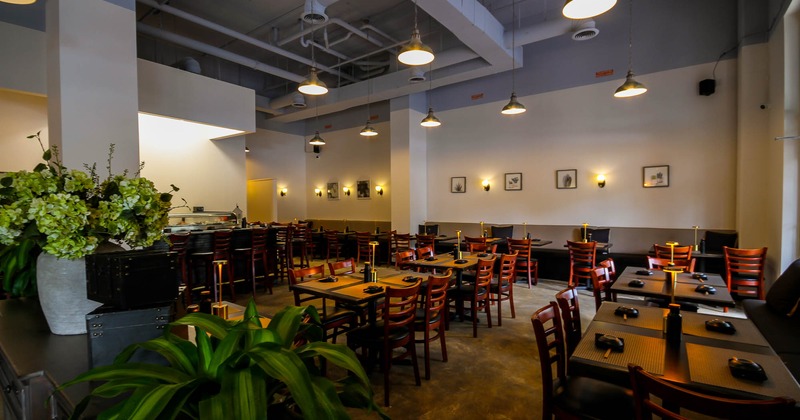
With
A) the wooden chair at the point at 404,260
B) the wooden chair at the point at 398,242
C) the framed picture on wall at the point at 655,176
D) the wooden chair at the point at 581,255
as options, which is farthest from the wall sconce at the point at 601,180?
the wooden chair at the point at 404,260

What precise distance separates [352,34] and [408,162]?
11.0 ft

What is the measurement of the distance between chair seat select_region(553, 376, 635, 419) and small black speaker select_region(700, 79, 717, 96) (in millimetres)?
6850

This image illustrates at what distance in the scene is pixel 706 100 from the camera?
668 centimetres

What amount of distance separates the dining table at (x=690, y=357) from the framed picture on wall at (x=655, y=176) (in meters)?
5.47

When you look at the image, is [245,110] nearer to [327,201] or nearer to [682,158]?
[327,201]

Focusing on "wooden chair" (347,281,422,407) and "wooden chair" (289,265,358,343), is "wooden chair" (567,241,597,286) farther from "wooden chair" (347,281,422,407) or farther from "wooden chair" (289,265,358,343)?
"wooden chair" (289,265,358,343)

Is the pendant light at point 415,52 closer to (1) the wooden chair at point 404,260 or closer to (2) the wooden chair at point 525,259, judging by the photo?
(1) the wooden chair at point 404,260

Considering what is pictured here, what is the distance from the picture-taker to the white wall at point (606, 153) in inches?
263

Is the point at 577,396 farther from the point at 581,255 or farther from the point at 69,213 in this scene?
the point at 581,255

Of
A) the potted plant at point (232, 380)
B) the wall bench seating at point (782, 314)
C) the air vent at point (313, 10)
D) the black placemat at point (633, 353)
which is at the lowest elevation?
the wall bench seating at point (782, 314)

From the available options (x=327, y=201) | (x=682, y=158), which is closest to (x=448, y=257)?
(x=682, y=158)

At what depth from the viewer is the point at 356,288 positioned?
3.46 m

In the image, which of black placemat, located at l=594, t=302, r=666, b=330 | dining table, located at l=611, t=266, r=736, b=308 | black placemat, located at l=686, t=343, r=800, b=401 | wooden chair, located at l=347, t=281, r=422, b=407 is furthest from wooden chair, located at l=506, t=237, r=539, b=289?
black placemat, located at l=686, t=343, r=800, b=401

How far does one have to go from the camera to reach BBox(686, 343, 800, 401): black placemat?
1588 millimetres
